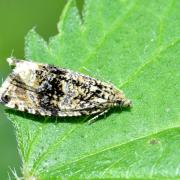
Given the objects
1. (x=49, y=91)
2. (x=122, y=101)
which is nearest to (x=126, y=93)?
(x=122, y=101)

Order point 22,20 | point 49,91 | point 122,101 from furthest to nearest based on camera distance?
point 22,20 < point 49,91 < point 122,101

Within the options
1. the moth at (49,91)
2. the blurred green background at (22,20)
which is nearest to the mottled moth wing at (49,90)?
the moth at (49,91)

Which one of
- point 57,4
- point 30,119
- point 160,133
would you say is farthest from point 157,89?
point 57,4

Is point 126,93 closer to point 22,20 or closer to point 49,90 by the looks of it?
point 49,90

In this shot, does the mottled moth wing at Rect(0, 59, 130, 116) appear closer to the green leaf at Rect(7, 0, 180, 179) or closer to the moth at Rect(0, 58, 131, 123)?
the moth at Rect(0, 58, 131, 123)

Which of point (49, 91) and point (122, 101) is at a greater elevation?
point (49, 91)

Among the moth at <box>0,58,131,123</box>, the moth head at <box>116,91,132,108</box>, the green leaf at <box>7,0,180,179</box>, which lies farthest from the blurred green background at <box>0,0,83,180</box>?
the moth head at <box>116,91,132,108</box>

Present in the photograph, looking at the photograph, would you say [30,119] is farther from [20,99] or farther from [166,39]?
[166,39]

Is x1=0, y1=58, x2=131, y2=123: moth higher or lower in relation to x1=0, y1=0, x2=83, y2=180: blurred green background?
lower
